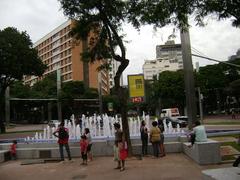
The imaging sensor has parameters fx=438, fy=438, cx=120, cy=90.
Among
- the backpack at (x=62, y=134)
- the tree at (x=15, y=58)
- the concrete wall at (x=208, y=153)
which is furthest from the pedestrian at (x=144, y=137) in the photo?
the tree at (x=15, y=58)

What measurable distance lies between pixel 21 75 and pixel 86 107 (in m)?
45.7

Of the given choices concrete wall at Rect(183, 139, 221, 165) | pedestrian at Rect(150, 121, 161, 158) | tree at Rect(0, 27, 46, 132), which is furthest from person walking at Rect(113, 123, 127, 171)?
tree at Rect(0, 27, 46, 132)

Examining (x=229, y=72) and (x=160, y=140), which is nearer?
(x=160, y=140)

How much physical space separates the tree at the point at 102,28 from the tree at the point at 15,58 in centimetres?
2784

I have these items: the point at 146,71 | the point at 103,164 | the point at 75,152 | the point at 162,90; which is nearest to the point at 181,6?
the point at 103,164

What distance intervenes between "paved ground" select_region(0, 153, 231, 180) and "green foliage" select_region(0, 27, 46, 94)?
29171mm

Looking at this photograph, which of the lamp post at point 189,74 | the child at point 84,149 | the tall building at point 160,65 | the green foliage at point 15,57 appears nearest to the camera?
the child at point 84,149

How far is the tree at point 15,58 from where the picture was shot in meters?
47.3

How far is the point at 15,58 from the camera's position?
47438 millimetres

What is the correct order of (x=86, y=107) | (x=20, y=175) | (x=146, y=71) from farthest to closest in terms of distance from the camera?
(x=146, y=71) < (x=86, y=107) < (x=20, y=175)

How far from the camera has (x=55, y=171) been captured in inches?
655

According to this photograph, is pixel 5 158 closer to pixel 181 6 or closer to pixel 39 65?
pixel 181 6

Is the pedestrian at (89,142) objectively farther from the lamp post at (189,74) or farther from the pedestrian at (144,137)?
the lamp post at (189,74)

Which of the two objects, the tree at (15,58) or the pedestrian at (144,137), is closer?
the pedestrian at (144,137)
